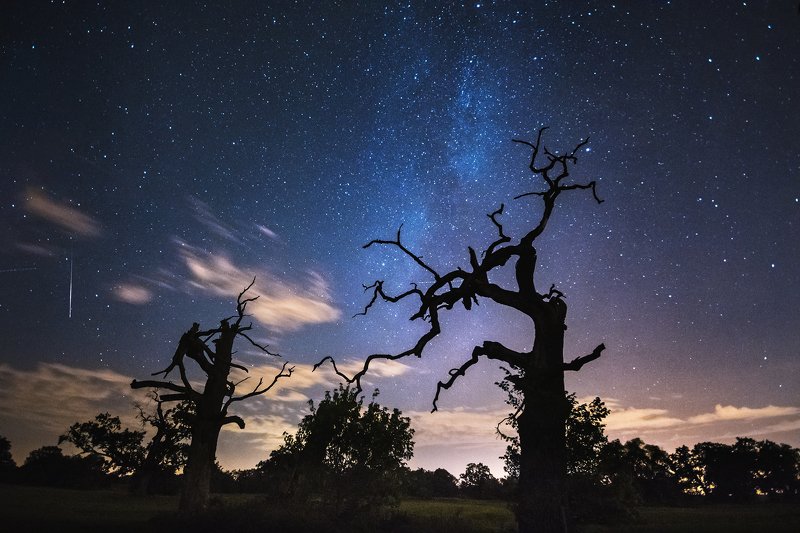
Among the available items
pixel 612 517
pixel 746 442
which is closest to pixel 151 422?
pixel 612 517

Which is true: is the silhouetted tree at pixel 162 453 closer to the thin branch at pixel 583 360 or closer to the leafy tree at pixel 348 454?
the leafy tree at pixel 348 454

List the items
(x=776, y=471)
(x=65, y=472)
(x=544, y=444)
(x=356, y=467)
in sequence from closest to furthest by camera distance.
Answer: (x=544, y=444)
(x=356, y=467)
(x=65, y=472)
(x=776, y=471)

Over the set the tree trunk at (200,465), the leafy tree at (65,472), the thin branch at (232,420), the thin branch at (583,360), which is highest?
the thin branch at (583,360)

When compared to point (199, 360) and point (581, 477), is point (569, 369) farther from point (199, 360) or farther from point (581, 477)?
point (581, 477)

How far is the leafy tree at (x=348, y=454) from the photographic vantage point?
27.6 meters

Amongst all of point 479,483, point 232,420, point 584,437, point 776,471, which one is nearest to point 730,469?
point 776,471

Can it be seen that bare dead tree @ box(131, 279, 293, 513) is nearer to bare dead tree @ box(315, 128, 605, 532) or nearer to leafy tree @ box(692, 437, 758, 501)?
bare dead tree @ box(315, 128, 605, 532)

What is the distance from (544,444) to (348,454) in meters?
22.8

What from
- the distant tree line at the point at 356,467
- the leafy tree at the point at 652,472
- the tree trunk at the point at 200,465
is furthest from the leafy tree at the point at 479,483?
the tree trunk at the point at 200,465

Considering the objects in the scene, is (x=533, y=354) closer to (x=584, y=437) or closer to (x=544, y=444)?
(x=544, y=444)

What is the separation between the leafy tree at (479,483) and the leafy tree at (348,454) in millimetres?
73565

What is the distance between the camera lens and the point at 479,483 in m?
99.9

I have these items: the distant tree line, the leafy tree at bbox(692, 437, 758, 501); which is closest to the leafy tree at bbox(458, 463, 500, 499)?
the distant tree line

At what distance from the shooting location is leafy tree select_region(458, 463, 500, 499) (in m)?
91.9
